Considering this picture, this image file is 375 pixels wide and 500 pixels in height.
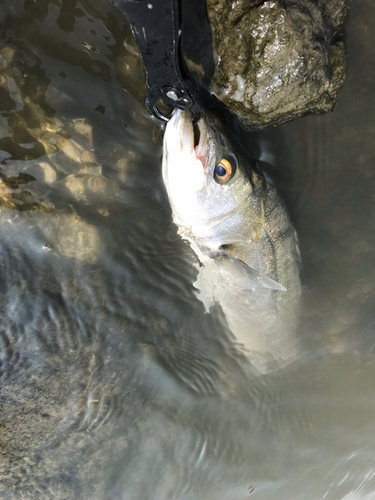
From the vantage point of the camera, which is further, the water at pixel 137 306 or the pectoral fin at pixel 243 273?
the pectoral fin at pixel 243 273

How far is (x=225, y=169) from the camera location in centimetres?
258

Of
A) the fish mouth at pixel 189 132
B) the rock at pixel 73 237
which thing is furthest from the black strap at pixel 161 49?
the rock at pixel 73 237

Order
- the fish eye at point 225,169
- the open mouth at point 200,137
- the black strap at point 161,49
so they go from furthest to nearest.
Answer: the fish eye at point 225,169 < the open mouth at point 200,137 < the black strap at point 161,49

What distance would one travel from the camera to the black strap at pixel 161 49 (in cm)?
178

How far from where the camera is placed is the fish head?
2404 millimetres

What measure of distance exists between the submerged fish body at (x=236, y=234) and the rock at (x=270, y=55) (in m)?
0.31

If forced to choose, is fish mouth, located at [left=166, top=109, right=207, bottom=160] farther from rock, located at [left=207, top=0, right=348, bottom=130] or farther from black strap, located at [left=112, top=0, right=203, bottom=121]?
rock, located at [left=207, top=0, right=348, bottom=130]

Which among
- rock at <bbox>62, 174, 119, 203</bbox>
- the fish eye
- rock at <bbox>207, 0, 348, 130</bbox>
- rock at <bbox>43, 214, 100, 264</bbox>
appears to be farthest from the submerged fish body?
rock at <bbox>43, 214, 100, 264</bbox>

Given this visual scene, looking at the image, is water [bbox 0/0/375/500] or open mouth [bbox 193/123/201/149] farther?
water [bbox 0/0/375/500]

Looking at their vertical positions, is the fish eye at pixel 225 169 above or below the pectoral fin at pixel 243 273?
above

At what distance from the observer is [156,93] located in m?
2.20

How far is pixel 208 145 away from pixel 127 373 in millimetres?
2314

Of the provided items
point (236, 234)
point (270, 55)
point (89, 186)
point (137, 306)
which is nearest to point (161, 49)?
point (270, 55)

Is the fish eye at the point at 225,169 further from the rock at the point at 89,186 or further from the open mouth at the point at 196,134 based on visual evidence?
the rock at the point at 89,186
